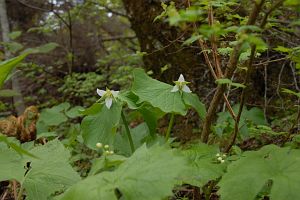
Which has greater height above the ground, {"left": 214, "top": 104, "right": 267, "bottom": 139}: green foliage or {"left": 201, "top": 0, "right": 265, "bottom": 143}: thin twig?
{"left": 201, "top": 0, "right": 265, "bottom": 143}: thin twig

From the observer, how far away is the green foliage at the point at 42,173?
4.86ft

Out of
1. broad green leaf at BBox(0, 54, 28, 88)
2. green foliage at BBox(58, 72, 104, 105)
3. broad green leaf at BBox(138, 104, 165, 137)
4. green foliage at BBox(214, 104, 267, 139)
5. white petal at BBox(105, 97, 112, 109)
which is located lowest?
green foliage at BBox(58, 72, 104, 105)

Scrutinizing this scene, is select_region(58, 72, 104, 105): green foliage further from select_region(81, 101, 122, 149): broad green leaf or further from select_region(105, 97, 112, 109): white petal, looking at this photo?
select_region(105, 97, 112, 109): white petal

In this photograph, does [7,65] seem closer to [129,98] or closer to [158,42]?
[129,98]

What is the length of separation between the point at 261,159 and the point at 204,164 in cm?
25

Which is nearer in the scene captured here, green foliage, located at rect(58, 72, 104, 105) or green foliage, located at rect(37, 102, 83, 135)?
green foliage, located at rect(37, 102, 83, 135)

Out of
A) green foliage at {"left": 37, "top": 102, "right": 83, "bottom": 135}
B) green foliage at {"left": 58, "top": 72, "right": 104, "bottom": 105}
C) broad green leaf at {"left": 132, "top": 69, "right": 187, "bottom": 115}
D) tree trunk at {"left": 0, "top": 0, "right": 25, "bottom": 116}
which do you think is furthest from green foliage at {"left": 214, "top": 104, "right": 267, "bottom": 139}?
tree trunk at {"left": 0, "top": 0, "right": 25, "bottom": 116}

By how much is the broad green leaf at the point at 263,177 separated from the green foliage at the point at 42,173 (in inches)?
23.3

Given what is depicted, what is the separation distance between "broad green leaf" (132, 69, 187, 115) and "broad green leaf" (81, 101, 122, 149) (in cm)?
12

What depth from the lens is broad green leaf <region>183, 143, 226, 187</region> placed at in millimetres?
1469

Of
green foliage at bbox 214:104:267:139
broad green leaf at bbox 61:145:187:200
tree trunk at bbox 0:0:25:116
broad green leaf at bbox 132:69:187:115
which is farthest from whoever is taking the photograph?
tree trunk at bbox 0:0:25:116

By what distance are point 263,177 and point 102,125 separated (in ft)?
2.59

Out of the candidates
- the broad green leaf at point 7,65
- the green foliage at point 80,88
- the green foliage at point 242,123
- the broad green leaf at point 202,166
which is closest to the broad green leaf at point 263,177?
the broad green leaf at point 202,166

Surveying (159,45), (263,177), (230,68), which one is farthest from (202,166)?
(159,45)
